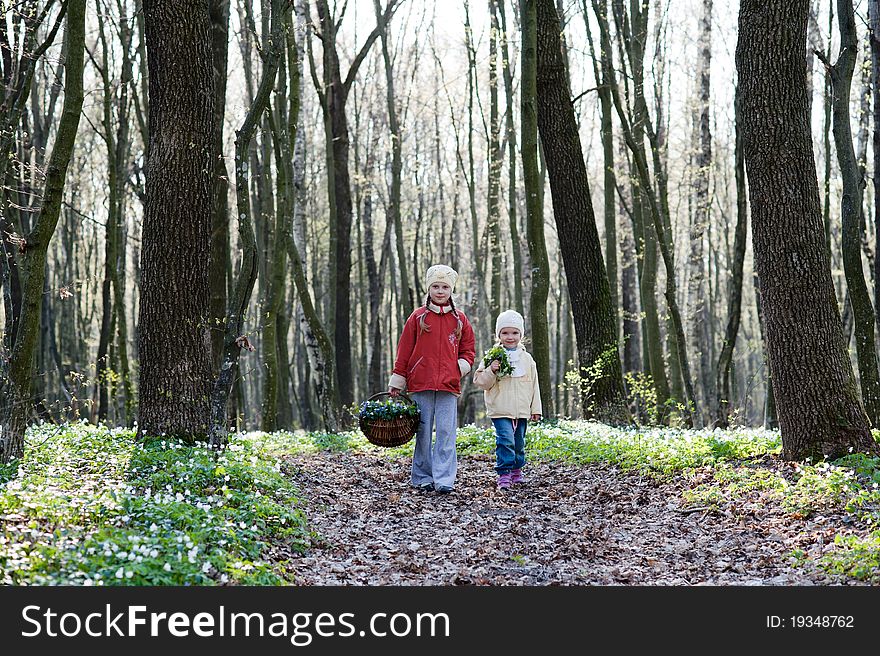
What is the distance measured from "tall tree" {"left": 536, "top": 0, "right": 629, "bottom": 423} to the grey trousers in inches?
189

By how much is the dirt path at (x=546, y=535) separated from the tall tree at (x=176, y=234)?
4.74 ft

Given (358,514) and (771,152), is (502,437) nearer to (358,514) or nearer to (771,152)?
(358,514)

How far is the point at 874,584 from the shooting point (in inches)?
198

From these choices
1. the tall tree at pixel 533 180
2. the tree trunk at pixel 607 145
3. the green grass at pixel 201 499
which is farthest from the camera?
the tree trunk at pixel 607 145

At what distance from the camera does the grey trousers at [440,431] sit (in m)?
8.48

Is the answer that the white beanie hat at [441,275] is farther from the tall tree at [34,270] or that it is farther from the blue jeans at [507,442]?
the tall tree at [34,270]

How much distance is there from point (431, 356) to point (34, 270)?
149 inches

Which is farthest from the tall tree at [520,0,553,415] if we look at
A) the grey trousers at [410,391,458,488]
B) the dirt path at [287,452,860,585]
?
the grey trousers at [410,391,458,488]

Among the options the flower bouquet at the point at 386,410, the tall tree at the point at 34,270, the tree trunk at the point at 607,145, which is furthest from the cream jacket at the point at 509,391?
the tree trunk at the point at 607,145

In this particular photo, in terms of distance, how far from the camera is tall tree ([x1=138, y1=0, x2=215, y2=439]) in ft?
27.9

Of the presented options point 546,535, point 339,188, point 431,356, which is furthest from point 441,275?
point 339,188

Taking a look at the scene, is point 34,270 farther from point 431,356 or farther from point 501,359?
point 501,359

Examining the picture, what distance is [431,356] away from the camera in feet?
28.0

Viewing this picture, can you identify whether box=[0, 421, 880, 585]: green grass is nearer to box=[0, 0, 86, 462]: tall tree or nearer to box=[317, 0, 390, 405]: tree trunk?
box=[0, 0, 86, 462]: tall tree
